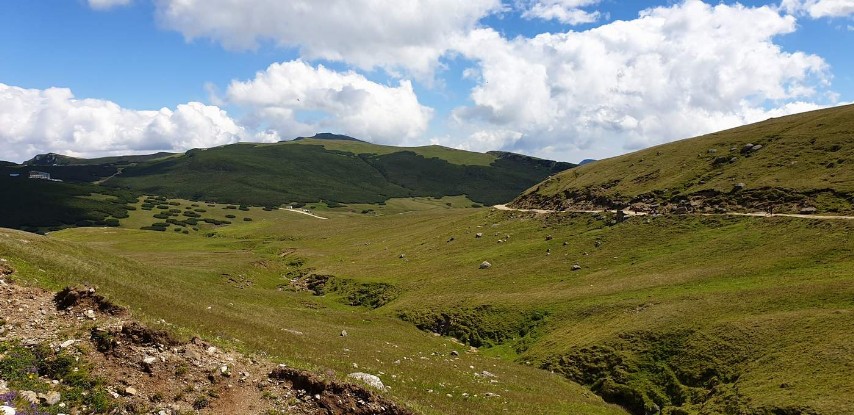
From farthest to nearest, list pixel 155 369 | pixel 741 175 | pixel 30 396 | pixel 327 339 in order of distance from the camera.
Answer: pixel 741 175 → pixel 327 339 → pixel 155 369 → pixel 30 396

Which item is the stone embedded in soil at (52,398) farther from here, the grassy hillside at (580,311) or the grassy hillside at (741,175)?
the grassy hillside at (741,175)

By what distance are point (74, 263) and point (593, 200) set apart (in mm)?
87392

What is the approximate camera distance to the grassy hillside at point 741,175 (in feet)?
223

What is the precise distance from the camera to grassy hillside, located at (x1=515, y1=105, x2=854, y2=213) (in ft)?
223

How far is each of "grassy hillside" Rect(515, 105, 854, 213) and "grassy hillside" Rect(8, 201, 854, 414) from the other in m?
7.04

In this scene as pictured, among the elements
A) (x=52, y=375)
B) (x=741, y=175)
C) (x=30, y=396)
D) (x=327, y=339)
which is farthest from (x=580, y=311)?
(x=741, y=175)

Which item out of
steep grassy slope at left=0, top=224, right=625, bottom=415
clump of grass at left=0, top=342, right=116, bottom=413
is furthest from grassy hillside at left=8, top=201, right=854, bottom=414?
clump of grass at left=0, top=342, right=116, bottom=413

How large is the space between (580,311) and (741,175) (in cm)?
4936

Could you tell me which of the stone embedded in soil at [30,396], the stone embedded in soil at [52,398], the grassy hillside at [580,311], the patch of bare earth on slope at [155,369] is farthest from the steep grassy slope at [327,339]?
the stone embedded in soil at [30,396]

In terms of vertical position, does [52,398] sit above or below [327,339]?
above

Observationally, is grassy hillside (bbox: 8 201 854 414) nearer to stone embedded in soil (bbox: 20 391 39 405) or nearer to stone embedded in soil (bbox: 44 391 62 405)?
stone embedded in soil (bbox: 44 391 62 405)

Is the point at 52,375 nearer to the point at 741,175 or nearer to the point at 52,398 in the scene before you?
the point at 52,398

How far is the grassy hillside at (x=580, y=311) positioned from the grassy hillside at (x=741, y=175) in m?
7.04

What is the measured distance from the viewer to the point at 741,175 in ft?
260
